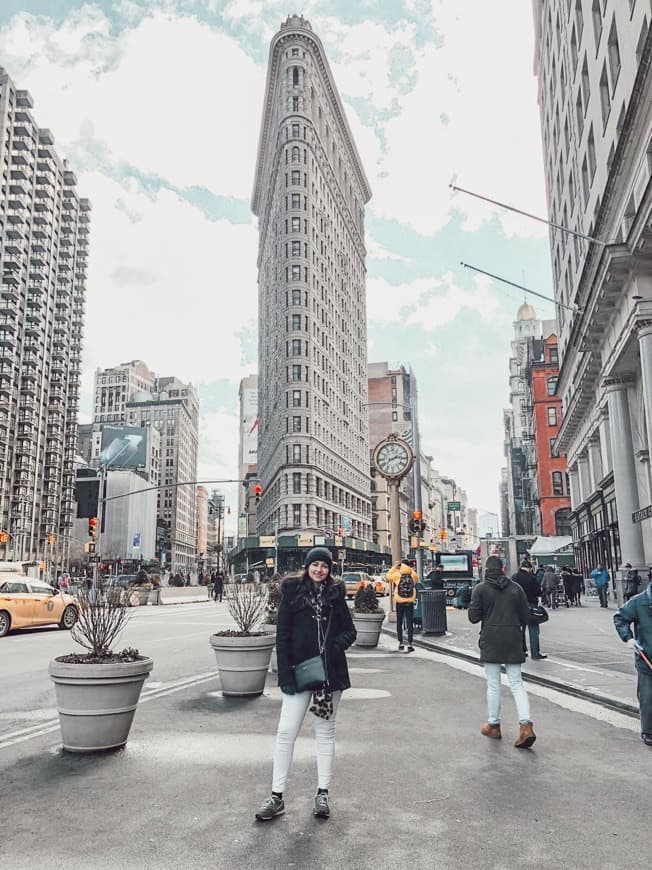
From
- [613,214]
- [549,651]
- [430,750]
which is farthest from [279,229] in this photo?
[430,750]

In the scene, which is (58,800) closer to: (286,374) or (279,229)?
(286,374)

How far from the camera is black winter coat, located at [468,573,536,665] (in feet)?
24.8

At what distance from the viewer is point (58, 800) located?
5.39 meters

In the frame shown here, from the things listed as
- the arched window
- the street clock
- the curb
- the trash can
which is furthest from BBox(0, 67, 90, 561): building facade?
the curb

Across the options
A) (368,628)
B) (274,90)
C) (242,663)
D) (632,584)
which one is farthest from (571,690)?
(274,90)

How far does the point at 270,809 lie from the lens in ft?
16.3

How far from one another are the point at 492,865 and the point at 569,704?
230 inches

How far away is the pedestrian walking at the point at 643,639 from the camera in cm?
717

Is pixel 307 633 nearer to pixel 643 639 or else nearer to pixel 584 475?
pixel 643 639

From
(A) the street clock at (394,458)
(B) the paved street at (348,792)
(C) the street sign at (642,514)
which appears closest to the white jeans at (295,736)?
(B) the paved street at (348,792)

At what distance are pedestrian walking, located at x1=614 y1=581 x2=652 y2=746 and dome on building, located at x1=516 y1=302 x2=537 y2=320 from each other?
174m

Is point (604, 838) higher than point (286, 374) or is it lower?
lower

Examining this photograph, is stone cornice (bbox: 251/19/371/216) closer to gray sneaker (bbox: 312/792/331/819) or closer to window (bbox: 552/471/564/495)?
window (bbox: 552/471/564/495)

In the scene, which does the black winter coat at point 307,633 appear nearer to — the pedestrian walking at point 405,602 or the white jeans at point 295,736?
the white jeans at point 295,736
